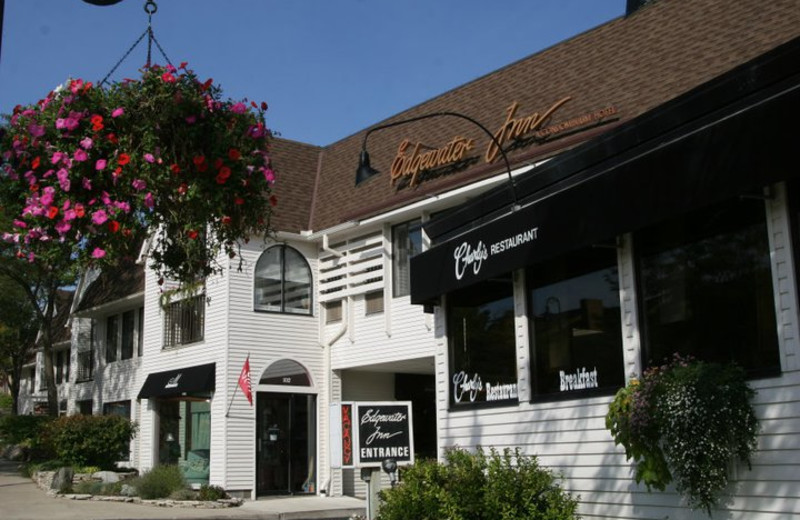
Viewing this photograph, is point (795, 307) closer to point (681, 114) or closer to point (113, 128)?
point (681, 114)

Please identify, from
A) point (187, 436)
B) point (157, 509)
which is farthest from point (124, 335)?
point (157, 509)

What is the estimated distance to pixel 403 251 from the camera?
1925 centimetres

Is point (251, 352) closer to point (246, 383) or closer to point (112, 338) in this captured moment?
point (246, 383)

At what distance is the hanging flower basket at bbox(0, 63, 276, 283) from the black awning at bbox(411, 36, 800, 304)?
3.69 m

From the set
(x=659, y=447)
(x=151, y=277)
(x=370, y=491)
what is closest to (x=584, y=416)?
(x=659, y=447)

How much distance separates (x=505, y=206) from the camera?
11.6 meters

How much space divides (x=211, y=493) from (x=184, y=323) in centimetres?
507

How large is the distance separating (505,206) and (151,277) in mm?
14593

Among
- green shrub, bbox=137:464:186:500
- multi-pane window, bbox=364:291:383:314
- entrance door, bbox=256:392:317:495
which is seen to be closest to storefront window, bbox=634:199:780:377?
multi-pane window, bbox=364:291:383:314

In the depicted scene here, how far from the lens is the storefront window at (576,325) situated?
9969 millimetres

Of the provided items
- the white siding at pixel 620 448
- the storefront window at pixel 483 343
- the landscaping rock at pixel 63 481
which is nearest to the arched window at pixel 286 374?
the landscaping rock at pixel 63 481

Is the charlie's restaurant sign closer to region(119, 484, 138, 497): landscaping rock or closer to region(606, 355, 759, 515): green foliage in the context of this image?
region(606, 355, 759, 515): green foliage

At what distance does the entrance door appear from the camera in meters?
20.4

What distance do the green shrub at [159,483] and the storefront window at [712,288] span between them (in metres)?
13.0
